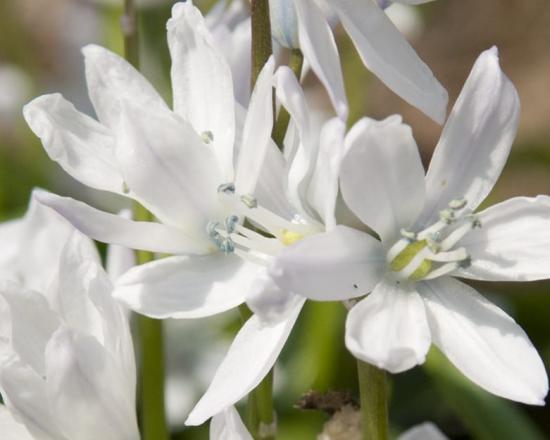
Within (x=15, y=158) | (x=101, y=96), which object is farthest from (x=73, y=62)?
(x=101, y=96)

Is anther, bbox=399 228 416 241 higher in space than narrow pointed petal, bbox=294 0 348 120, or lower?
lower

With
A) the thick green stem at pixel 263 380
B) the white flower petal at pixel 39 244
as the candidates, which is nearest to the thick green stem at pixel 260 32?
the thick green stem at pixel 263 380

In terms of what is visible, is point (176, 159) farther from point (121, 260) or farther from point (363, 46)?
point (121, 260)

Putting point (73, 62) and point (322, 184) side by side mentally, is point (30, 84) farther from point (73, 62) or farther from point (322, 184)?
point (322, 184)

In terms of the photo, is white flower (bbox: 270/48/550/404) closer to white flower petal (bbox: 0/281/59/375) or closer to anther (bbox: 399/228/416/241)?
anther (bbox: 399/228/416/241)

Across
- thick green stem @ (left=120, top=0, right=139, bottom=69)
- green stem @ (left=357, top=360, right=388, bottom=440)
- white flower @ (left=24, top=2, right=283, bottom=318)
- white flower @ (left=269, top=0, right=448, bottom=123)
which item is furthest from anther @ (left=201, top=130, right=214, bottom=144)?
thick green stem @ (left=120, top=0, right=139, bottom=69)

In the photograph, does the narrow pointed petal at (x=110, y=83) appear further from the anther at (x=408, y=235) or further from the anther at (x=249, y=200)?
the anther at (x=408, y=235)

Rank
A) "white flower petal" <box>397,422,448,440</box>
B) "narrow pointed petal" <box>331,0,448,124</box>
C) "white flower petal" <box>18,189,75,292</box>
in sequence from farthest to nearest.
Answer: "white flower petal" <box>18,189,75,292</box> < "white flower petal" <box>397,422,448,440</box> < "narrow pointed petal" <box>331,0,448,124</box>
